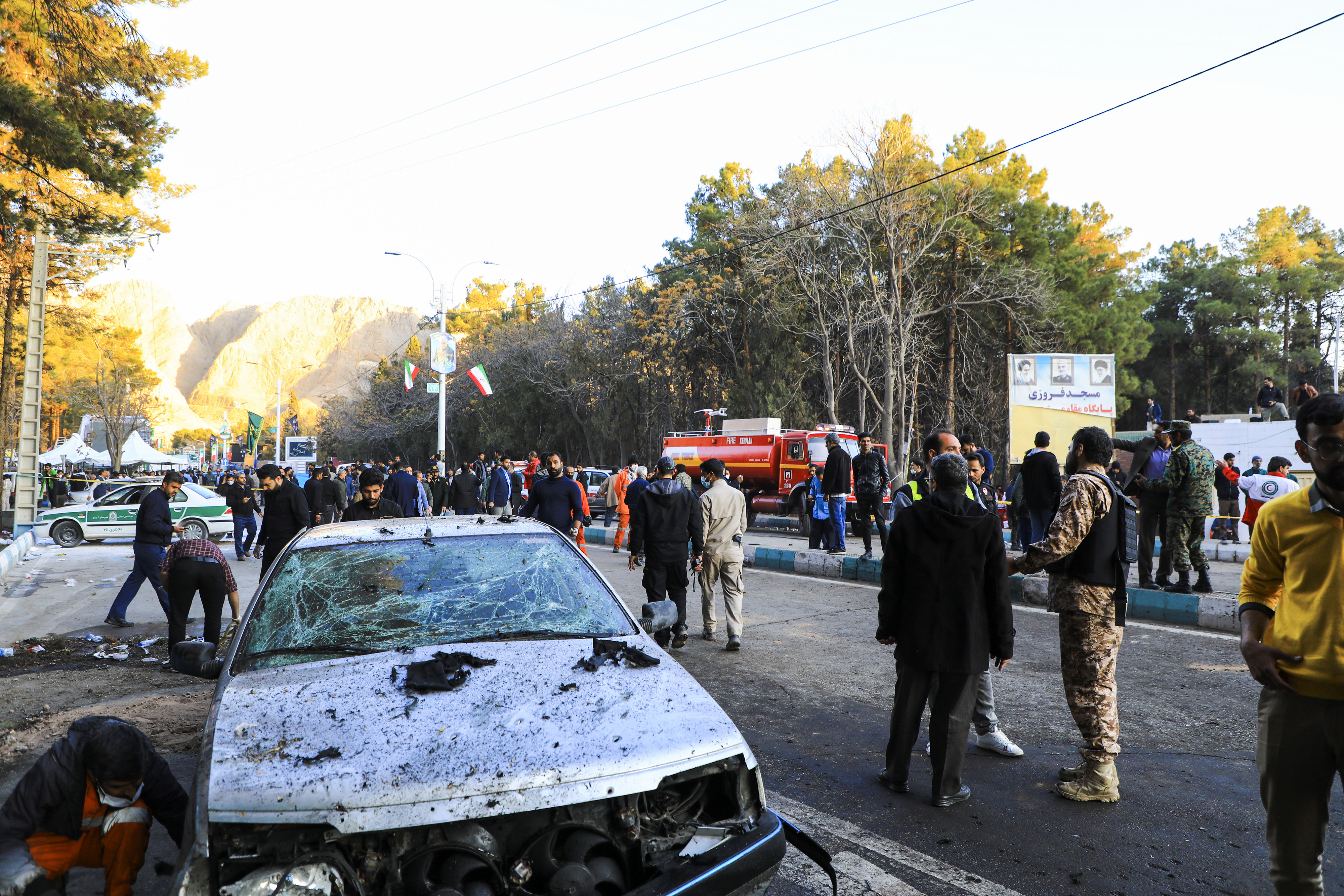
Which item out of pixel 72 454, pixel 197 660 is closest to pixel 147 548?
pixel 197 660

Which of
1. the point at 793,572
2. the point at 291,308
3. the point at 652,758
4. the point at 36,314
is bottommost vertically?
the point at 793,572

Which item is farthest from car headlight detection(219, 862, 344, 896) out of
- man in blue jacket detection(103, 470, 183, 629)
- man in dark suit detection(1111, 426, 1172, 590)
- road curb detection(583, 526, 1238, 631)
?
man in dark suit detection(1111, 426, 1172, 590)

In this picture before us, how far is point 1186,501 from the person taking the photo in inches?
360

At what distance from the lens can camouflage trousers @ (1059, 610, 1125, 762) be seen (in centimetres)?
409

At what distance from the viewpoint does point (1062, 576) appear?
427cm

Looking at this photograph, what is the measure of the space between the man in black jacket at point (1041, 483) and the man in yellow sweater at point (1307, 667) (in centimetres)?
833

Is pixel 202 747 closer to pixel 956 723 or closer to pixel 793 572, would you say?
pixel 956 723

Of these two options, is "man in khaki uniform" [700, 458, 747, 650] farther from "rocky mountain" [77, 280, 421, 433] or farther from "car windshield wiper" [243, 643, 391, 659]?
"rocky mountain" [77, 280, 421, 433]

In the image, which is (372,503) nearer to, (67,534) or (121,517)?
(121,517)

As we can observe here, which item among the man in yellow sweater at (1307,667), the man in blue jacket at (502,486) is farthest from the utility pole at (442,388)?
the man in yellow sweater at (1307,667)

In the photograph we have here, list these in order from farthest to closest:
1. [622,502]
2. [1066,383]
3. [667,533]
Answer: [1066,383] → [622,502] → [667,533]

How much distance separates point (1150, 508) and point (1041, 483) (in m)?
1.28

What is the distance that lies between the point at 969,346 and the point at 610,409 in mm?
15573

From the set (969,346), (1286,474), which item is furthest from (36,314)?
(969,346)
